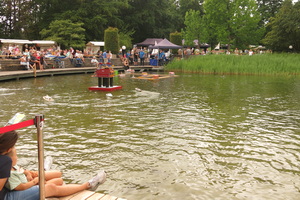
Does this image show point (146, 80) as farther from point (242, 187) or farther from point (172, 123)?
point (242, 187)

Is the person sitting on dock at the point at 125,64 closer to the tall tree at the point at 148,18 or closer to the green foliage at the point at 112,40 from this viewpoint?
the green foliage at the point at 112,40

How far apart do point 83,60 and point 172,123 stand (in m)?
21.7

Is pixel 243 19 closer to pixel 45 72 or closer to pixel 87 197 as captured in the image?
pixel 45 72

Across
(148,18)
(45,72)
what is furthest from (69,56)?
(148,18)

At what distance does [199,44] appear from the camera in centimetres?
5334

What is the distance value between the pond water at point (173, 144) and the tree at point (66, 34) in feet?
79.7

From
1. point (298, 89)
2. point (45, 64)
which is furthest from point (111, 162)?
point (45, 64)

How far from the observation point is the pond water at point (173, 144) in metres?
5.16

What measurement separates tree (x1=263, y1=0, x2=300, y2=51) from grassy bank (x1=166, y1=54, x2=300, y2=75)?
6.01 metres

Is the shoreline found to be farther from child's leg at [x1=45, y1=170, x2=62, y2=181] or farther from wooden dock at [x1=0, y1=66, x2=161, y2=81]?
child's leg at [x1=45, y1=170, x2=62, y2=181]

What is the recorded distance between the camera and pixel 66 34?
3738 cm

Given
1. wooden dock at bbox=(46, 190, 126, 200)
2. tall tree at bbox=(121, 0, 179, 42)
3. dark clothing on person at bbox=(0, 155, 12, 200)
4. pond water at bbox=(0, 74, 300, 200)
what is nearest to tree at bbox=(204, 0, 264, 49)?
tall tree at bbox=(121, 0, 179, 42)

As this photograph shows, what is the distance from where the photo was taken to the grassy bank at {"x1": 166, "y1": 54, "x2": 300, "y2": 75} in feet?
82.7

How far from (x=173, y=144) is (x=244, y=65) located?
Answer: 20.6 metres
